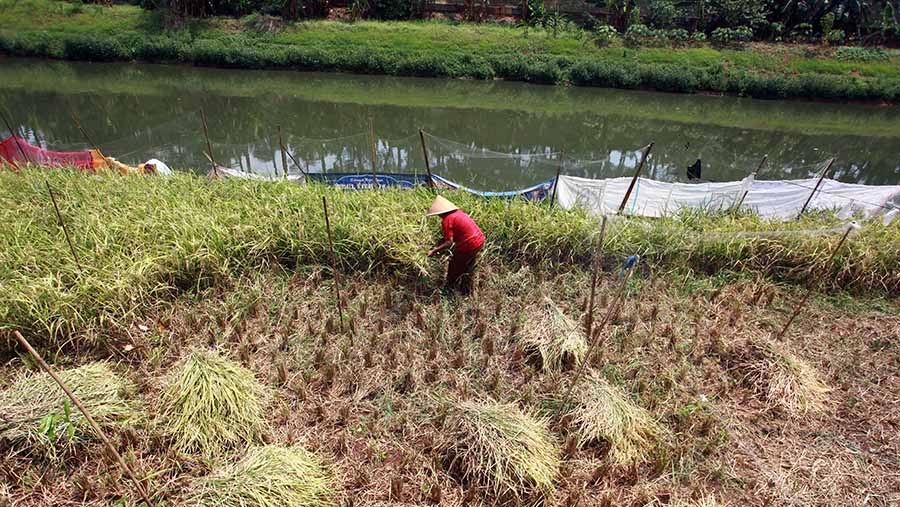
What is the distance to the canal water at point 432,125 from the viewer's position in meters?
9.31

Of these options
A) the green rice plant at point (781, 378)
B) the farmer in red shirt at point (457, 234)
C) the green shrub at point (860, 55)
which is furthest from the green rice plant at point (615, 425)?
the green shrub at point (860, 55)

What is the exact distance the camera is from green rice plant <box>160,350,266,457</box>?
3.10 m

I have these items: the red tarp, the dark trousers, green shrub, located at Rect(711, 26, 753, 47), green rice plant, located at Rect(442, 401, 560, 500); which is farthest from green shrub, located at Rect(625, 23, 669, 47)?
green rice plant, located at Rect(442, 401, 560, 500)

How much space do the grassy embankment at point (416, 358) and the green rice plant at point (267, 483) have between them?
0.05ft

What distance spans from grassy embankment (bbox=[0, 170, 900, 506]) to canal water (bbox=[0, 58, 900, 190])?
3.60 meters

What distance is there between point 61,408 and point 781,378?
535 cm

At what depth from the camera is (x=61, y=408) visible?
3.11 metres

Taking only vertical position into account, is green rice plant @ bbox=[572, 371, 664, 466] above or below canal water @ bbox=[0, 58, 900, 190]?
below

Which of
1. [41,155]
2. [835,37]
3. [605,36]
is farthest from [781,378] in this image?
[835,37]

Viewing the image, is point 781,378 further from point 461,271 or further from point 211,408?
point 211,408

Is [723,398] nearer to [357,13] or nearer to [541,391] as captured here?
[541,391]

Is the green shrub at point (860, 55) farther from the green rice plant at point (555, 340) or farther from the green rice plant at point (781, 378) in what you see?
the green rice plant at point (555, 340)

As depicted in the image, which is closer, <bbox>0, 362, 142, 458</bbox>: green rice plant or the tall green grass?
<bbox>0, 362, 142, 458</bbox>: green rice plant

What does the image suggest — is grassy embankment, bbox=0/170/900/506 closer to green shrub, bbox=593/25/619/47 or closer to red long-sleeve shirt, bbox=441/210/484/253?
red long-sleeve shirt, bbox=441/210/484/253
